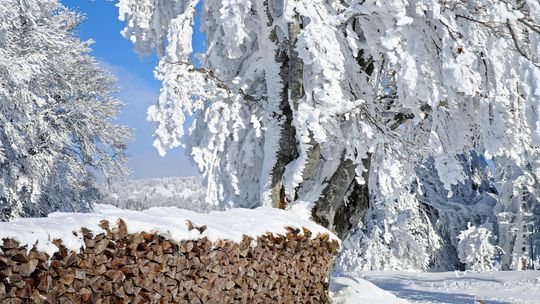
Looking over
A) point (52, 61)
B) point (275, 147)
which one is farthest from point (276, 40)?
point (52, 61)

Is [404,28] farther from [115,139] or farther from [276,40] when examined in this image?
[115,139]

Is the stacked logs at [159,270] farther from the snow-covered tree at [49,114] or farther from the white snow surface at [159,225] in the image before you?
the snow-covered tree at [49,114]

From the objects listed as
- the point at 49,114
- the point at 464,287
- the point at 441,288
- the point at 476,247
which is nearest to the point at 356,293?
the point at 441,288

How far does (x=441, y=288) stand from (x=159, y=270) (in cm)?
1032

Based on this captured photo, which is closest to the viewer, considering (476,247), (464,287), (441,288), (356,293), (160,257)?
(160,257)

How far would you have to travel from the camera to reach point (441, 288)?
13734 millimetres

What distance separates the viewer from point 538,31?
6.46 meters

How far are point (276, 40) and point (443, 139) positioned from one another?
9.47 ft

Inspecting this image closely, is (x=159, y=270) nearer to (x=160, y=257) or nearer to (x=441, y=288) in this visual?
(x=160, y=257)

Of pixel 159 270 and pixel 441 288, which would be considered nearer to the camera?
pixel 159 270

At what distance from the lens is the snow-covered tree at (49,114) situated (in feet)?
44.4

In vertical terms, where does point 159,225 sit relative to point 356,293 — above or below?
above

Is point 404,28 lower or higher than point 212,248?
higher

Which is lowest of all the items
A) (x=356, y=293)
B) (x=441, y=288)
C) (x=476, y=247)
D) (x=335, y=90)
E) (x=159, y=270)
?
(x=441, y=288)
